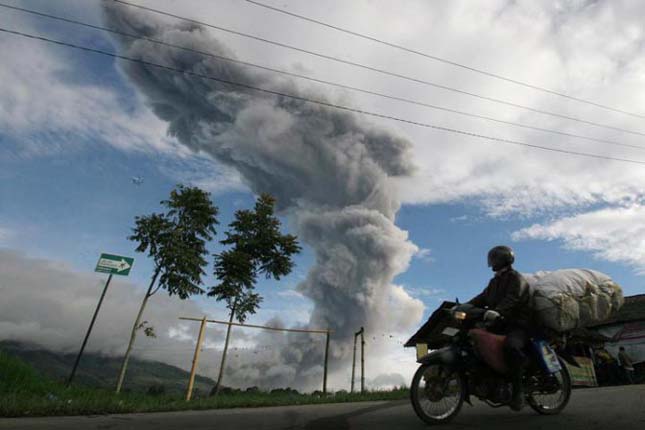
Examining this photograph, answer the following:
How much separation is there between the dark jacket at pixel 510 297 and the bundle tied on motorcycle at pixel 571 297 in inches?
4.5

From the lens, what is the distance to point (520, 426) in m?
3.58

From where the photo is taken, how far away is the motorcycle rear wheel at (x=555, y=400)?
423cm

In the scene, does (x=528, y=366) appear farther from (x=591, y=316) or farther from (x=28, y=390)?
(x=28, y=390)

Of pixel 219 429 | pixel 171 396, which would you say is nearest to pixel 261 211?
pixel 171 396

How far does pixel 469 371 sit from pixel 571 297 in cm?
134

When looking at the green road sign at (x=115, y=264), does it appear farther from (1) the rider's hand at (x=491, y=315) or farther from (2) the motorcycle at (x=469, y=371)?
(1) the rider's hand at (x=491, y=315)

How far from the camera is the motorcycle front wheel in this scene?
12.2 feet

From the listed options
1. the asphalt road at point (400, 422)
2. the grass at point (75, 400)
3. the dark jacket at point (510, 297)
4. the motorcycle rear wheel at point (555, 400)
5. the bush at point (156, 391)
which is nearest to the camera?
the asphalt road at point (400, 422)

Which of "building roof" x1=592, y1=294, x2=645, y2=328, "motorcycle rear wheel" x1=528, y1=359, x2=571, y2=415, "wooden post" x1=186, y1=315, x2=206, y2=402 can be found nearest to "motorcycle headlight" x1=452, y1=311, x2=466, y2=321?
"motorcycle rear wheel" x1=528, y1=359, x2=571, y2=415

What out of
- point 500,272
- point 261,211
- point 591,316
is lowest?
point 591,316

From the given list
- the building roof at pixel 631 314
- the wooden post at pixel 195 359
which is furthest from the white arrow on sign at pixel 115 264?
the building roof at pixel 631 314

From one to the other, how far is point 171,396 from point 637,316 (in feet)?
92.4

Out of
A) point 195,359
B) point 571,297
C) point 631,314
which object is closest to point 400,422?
point 571,297

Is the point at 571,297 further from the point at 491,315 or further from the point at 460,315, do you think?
the point at 460,315
